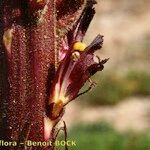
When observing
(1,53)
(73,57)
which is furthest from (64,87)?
(1,53)

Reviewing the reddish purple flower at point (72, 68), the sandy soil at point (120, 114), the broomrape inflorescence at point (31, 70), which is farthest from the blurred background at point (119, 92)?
the broomrape inflorescence at point (31, 70)

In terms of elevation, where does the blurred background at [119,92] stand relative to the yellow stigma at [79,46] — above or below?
above

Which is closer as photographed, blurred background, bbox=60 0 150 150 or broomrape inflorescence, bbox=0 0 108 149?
broomrape inflorescence, bbox=0 0 108 149

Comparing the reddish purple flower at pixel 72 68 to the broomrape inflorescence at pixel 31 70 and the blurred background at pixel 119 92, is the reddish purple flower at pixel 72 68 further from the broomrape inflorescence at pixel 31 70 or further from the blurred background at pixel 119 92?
the blurred background at pixel 119 92

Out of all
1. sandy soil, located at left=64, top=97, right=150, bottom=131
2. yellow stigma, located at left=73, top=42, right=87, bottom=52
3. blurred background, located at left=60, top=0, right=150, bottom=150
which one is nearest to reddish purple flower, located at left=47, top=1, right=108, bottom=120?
yellow stigma, located at left=73, top=42, right=87, bottom=52

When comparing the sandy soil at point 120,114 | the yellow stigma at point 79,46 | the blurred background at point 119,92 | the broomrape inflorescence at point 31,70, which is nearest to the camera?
the broomrape inflorescence at point 31,70

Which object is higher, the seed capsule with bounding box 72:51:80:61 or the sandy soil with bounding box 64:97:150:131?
the sandy soil with bounding box 64:97:150:131

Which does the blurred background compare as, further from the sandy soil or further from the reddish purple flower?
the reddish purple flower

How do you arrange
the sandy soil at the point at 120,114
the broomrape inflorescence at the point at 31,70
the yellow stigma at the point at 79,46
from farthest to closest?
the sandy soil at the point at 120,114 < the yellow stigma at the point at 79,46 < the broomrape inflorescence at the point at 31,70
